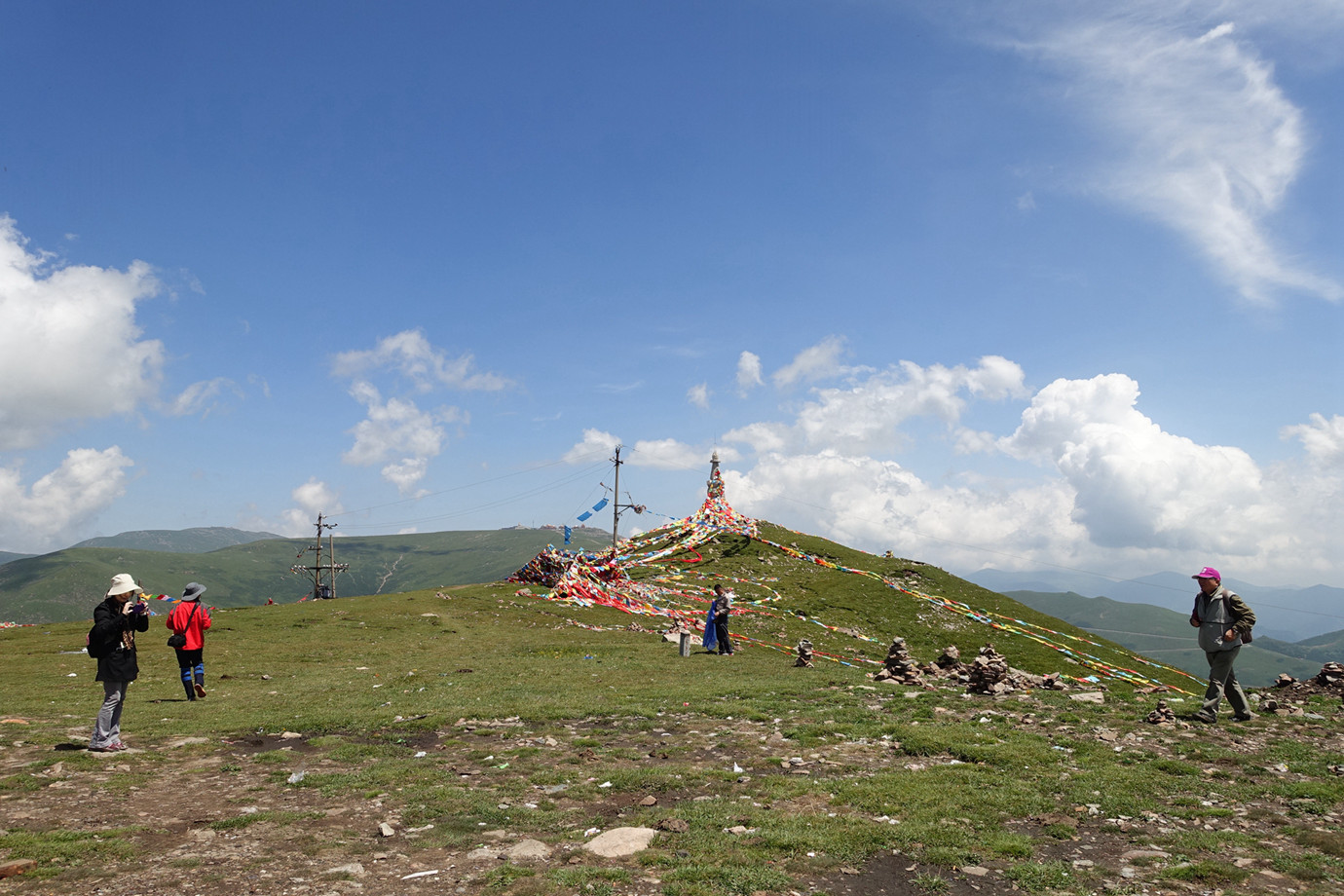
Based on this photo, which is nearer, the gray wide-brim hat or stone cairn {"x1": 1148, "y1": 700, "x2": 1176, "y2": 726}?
the gray wide-brim hat

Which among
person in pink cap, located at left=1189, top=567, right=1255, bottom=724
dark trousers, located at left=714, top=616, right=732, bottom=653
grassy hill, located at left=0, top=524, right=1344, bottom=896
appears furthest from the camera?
dark trousers, located at left=714, top=616, right=732, bottom=653

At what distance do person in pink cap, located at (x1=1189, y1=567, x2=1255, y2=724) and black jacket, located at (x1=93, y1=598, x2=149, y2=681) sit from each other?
69.2ft

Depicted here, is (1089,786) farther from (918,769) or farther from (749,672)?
(749,672)

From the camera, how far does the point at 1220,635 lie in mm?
15117

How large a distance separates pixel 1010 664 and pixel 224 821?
38.1 meters

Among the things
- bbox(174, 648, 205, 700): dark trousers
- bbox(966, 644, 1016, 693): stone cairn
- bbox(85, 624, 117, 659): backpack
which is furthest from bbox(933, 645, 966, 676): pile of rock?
bbox(174, 648, 205, 700): dark trousers

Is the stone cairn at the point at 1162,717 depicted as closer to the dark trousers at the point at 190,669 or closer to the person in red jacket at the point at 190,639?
the person in red jacket at the point at 190,639

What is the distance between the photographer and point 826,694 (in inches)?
768

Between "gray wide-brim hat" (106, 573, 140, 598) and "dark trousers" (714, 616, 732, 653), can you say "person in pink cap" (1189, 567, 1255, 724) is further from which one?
"gray wide-brim hat" (106, 573, 140, 598)

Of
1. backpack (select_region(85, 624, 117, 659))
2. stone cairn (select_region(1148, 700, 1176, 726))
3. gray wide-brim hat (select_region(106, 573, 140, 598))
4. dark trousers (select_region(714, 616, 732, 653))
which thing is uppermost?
gray wide-brim hat (select_region(106, 573, 140, 598))

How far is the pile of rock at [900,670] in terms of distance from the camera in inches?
850

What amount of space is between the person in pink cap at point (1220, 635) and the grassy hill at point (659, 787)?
81 centimetres

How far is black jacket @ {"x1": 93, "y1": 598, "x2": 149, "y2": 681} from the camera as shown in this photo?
13492 millimetres

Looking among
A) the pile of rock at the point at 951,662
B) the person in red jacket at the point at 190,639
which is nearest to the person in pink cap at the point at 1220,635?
the pile of rock at the point at 951,662
